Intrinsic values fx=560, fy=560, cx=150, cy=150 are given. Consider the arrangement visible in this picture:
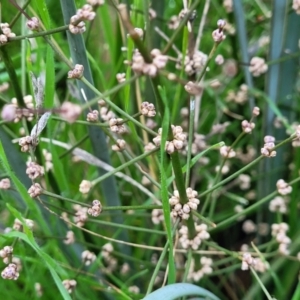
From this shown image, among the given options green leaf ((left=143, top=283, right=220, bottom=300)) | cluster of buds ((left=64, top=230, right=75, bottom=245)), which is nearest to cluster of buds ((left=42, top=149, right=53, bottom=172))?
cluster of buds ((left=64, top=230, right=75, bottom=245))

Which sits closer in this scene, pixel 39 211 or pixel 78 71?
pixel 78 71

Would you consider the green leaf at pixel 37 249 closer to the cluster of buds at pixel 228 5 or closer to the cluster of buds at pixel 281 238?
the cluster of buds at pixel 281 238

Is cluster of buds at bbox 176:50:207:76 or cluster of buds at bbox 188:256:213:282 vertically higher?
cluster of buds at bbox 176:50:207:76

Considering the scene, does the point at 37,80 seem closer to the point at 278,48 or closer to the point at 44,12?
the point at 44,12

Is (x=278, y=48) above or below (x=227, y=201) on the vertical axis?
above

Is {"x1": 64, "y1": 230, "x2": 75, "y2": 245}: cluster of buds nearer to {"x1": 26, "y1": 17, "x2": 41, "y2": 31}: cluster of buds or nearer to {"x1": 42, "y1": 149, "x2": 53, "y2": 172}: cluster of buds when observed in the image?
{"x1": 42, "y1": 149, "x2": 53, "y2": 172}: cluster of buds

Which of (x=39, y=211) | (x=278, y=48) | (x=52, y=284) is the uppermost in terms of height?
(x=278, y=48)

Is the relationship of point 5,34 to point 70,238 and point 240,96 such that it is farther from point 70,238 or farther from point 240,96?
point 240,96

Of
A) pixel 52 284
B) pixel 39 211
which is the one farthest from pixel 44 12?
pixel 52 284

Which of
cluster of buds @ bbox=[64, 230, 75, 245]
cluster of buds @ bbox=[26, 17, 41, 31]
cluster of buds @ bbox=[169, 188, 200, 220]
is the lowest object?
cluster of buds @ bbox=[64, 230, 75, 245]

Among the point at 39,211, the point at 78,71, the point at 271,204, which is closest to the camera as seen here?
the point at 78,71

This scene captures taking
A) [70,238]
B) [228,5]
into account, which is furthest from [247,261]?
[228,5]
